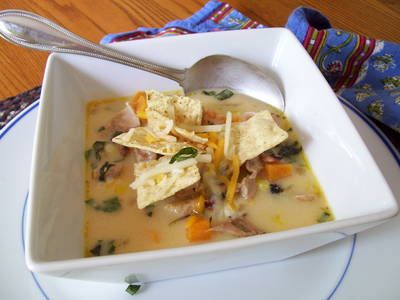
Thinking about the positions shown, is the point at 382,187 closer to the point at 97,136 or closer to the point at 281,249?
the point at 281,249

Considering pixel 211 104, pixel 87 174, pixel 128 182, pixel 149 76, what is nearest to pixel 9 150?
pixel 87 174

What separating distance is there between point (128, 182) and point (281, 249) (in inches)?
22.7

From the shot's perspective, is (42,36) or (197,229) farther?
(42,36)

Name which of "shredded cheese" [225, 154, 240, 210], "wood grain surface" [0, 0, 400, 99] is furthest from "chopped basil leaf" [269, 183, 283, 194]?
"wood grain surface" [0, 0, 400, 99]

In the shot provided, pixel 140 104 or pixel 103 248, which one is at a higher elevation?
pixel 140 104

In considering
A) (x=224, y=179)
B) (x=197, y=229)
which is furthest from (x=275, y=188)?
(x=197, y=229)

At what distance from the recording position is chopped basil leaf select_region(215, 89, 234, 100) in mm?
1737

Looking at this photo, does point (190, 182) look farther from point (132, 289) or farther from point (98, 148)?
point (98, 148)

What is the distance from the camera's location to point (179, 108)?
1.51m

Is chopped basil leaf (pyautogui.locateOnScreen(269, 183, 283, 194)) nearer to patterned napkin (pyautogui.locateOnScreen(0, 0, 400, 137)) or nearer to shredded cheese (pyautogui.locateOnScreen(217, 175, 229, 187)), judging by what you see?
shredded cheese (pyautogui.locateOnScreen(217, 175, 229, 187))

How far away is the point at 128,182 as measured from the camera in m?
1.45

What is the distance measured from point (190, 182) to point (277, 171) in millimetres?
349

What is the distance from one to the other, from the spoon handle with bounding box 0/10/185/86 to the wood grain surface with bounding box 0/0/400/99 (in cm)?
65

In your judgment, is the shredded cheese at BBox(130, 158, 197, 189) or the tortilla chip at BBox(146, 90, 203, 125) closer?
the shredded cheese at BBox(130, 158, 197, 189)
